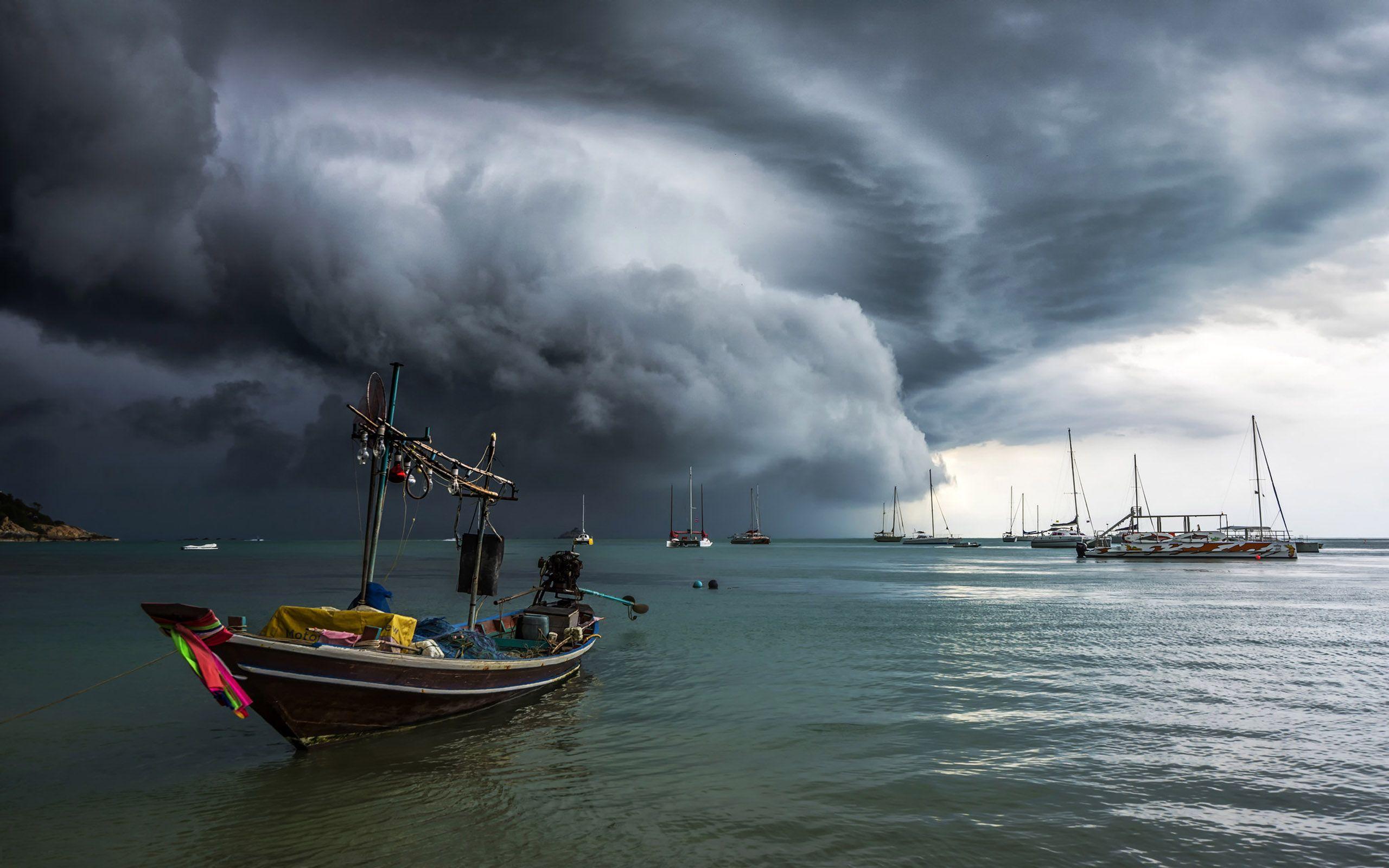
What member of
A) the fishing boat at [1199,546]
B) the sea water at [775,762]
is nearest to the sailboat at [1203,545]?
the fishing boat at [1199,546]

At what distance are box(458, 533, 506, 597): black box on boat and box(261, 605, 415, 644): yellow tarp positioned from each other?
4.88m

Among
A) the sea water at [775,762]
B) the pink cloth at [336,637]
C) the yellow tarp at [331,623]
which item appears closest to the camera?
the sea water at [775,762]

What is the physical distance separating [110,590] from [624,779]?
6505 centimetres

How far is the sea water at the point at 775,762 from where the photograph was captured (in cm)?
1038

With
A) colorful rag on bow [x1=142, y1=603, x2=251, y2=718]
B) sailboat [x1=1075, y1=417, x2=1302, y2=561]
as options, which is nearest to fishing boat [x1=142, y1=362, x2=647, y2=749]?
colorful rag on bow [x1=142, y1=603, x2=251, y2=718]

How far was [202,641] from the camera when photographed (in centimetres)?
1210

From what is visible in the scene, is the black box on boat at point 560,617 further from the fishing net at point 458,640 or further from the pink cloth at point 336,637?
the pink cloth at point 336,637

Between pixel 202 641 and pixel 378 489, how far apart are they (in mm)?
7230

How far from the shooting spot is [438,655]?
16.2 meters

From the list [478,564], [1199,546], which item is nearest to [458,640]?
[478,564]

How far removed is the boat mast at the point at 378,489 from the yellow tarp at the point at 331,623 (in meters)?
2.60

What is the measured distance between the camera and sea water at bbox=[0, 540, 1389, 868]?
409 inches

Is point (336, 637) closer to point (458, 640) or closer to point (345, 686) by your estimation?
point (345, 686)

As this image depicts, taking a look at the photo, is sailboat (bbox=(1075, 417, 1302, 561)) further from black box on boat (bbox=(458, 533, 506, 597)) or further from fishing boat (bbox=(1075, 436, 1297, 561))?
black box on boat (bbox=(458, 533, 506, 597))
